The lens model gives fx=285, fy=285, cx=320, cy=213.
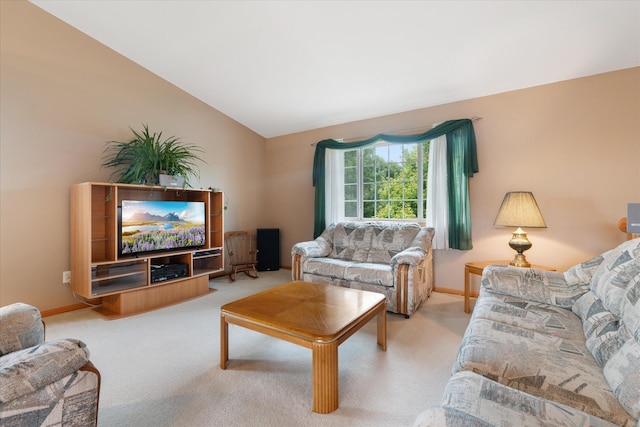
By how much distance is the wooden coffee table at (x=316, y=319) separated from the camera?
1516 mm

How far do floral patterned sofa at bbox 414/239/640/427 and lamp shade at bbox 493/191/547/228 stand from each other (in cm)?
80

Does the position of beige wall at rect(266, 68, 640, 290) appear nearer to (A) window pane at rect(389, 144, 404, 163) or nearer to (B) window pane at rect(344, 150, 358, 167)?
(A) window pane at rect(389, 144, 404, 163)

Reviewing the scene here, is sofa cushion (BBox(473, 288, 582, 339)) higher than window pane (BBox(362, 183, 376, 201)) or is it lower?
lower

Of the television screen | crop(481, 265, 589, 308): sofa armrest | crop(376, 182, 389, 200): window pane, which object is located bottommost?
crop(481, 265, 589, 308): sofa armrest

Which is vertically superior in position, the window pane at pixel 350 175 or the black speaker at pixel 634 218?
the window pane at pixel 350 175

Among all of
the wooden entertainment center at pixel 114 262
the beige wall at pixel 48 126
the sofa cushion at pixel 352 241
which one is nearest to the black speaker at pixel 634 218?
the sofa cushion at pixel 352 241

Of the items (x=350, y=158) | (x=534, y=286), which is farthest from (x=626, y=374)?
(x=350, y=158)

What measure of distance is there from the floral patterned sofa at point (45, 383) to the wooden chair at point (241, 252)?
330cm

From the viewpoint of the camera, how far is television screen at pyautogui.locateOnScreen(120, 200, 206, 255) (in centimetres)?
304

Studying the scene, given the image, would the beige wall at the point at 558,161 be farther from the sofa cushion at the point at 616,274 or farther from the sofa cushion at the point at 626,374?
the sofa cushion at the point at 626,374

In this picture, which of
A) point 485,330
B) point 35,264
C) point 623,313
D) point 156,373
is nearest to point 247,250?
point 35,264

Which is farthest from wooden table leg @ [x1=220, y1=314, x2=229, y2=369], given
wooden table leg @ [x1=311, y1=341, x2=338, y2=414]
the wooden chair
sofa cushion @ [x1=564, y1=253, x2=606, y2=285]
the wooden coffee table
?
the wooden chair

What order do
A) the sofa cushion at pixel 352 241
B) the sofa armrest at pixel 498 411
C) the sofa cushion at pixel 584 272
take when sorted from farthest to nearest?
the sofa cushion at pixel 352 241 < the sofa cushion at pixel 584 272 < the sofa armrest at pixel 498 411

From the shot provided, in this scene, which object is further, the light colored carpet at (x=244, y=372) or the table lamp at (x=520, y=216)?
the table lamp at (x=520, y=216)
